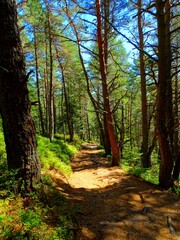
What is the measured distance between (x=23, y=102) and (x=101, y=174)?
15.6 feet

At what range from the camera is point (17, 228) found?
2600 mm

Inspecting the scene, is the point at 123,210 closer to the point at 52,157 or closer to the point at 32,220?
the point at 32,220

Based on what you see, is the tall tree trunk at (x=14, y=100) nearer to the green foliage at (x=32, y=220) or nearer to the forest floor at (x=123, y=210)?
the green foliage at (x=32, y=220)

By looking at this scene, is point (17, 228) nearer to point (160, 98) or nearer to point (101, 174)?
point (160, 98)

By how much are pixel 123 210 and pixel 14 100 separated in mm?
3218

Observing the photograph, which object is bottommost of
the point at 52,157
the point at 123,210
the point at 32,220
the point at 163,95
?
the point at 123,210

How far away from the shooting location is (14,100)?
3479mm

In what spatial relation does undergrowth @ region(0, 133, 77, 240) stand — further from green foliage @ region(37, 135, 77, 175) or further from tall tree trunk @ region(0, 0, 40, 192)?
green foliage @ region(37, 135, 77, 175)

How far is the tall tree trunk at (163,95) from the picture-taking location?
15.8ft

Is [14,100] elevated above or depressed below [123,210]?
above

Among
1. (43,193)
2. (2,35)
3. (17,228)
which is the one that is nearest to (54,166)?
(43,193)

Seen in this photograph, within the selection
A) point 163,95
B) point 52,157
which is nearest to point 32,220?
point 163,95

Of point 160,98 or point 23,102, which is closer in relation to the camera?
point 23,102

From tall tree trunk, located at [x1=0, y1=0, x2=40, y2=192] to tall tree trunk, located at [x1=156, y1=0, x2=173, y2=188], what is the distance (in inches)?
132
